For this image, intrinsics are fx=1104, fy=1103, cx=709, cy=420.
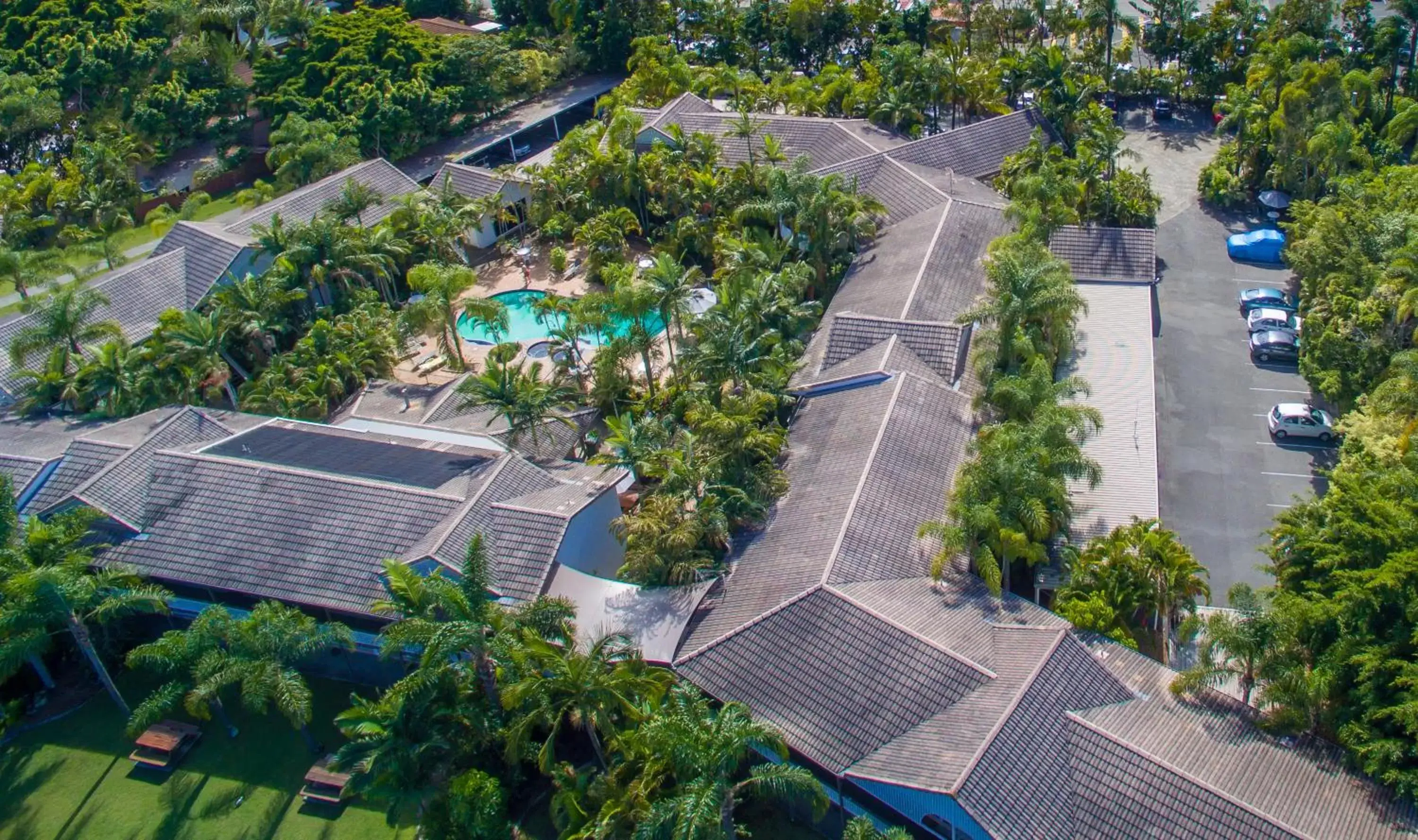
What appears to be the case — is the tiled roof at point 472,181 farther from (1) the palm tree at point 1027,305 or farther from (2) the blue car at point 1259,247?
(2) the blue car at point 1259,247

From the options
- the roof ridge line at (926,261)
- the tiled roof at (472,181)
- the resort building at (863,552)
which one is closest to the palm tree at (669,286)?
the resort building at (863,552)

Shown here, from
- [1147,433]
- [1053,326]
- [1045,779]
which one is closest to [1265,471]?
[1147,433]

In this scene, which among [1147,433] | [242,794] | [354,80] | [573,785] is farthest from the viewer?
[354,80]

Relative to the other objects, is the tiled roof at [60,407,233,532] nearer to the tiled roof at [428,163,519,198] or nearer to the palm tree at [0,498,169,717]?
the palm tree at [0,498,169,717]

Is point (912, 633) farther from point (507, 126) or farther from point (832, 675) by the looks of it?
point (507, 126)

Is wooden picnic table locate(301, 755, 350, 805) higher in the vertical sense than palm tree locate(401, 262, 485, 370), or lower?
lower

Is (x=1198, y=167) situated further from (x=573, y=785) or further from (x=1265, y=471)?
(x=573, y=785)

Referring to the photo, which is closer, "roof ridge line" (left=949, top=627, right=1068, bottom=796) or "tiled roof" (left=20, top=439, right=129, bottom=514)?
"roof ridge line" (left=949, top=627, right=1068, bottom=796)

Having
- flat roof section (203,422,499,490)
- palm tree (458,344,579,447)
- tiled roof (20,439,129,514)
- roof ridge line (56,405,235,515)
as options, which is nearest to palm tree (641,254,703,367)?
palm tree (458,344,579,447)
